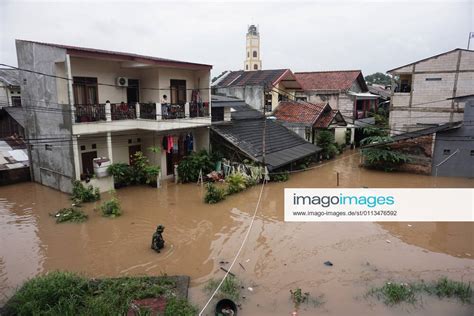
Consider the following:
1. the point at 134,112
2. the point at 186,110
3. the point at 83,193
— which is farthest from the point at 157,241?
the point at 186,110

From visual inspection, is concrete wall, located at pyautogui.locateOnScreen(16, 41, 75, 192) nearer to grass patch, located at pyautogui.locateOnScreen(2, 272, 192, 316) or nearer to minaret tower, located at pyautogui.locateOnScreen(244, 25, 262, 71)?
grass patch, located at pyautogui.locateOnScreen(2, 272, 192, 316)

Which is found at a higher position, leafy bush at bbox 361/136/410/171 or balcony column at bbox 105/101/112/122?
balcony column at bbox 105/101/112/122

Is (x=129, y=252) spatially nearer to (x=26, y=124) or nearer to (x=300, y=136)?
(x=26, y=124)

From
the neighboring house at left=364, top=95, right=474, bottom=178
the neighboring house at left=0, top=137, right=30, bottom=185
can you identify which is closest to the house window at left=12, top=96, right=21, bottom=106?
the neighboring house at left=0, top=137, right=30, bottom=185

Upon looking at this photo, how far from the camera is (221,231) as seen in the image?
35.4ft

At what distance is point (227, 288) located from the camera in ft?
24.4

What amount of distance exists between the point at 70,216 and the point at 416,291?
10821 millimetres

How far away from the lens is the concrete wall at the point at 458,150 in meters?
16.9

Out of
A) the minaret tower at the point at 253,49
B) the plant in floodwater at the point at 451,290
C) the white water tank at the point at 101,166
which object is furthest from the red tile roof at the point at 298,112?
the minaret tower at the point at 253,49

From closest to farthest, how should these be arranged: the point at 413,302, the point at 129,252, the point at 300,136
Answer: the point at 413,302
the point at 129,252
the point at 300,136

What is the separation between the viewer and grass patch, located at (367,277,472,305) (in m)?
7.18

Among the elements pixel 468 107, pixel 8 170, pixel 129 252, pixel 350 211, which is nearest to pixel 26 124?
pixel 8 170

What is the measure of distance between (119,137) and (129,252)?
7.86m

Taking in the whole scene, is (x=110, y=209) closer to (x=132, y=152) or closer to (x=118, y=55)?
(x=132, y=152)
